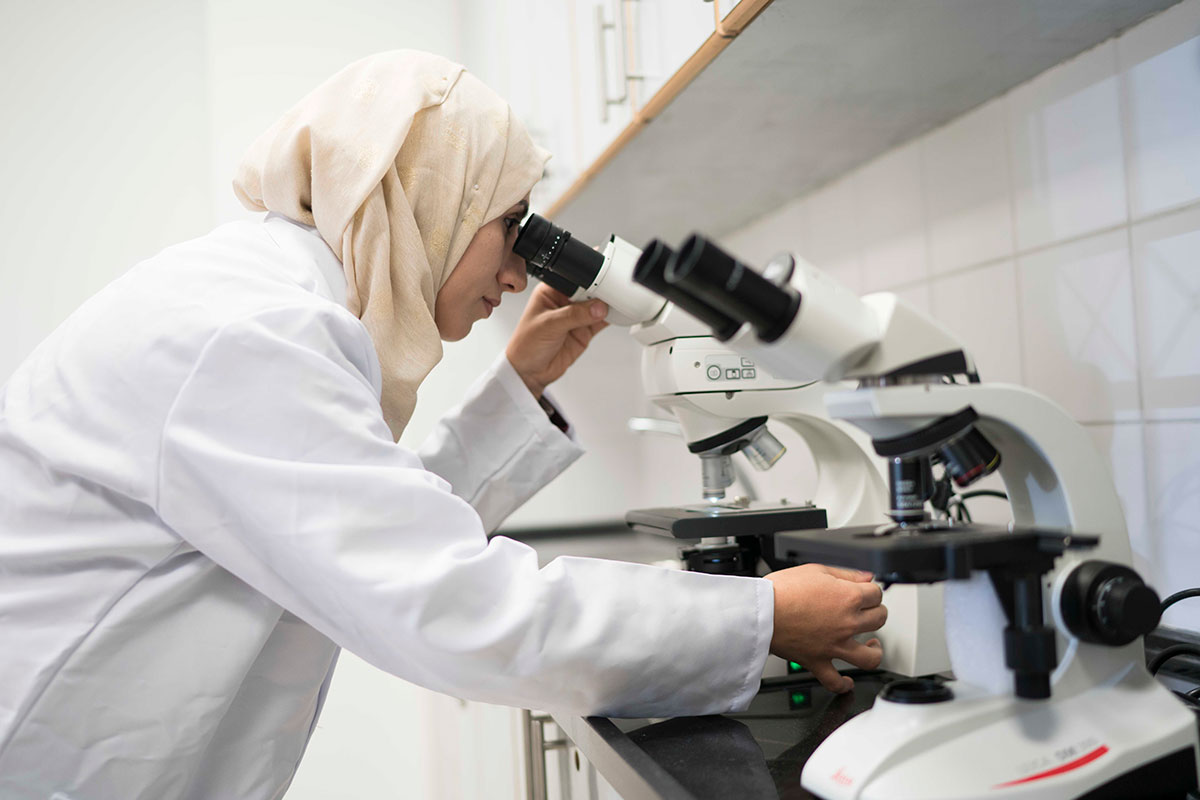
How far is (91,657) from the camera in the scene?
80 centimetres

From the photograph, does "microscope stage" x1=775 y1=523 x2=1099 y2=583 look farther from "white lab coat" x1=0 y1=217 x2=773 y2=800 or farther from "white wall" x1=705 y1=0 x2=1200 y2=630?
"white wall" x1=705 y1=0 x2=1200 y2=630

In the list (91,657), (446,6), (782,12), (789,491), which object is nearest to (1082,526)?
(782,12)

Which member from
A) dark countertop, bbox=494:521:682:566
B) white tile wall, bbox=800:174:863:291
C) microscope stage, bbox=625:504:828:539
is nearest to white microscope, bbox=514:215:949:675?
microscope stage, bbox=625:504:828:539

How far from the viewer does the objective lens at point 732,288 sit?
0.53 meters

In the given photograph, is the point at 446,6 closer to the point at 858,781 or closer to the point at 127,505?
the point at 127,505

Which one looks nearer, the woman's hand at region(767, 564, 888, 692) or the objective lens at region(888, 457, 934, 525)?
the objective lens at region(888, 457, 934, 525)

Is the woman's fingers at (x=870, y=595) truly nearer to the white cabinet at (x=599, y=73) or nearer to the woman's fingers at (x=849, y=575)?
the woman's fingers at (x=849, y=575)

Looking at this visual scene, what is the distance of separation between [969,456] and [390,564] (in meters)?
0.44

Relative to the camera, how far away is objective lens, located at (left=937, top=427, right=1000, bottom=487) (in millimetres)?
622

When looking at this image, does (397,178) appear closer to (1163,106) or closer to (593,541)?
(1163,106)

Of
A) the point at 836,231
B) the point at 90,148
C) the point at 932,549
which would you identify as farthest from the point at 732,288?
the point at 90,148

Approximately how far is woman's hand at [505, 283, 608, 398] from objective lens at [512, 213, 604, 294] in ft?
0.53

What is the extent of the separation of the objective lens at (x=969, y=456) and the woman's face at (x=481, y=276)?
636mm

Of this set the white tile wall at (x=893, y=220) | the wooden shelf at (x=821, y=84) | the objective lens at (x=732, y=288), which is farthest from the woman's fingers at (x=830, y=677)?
the white tile wall at (x=893, y=220)
